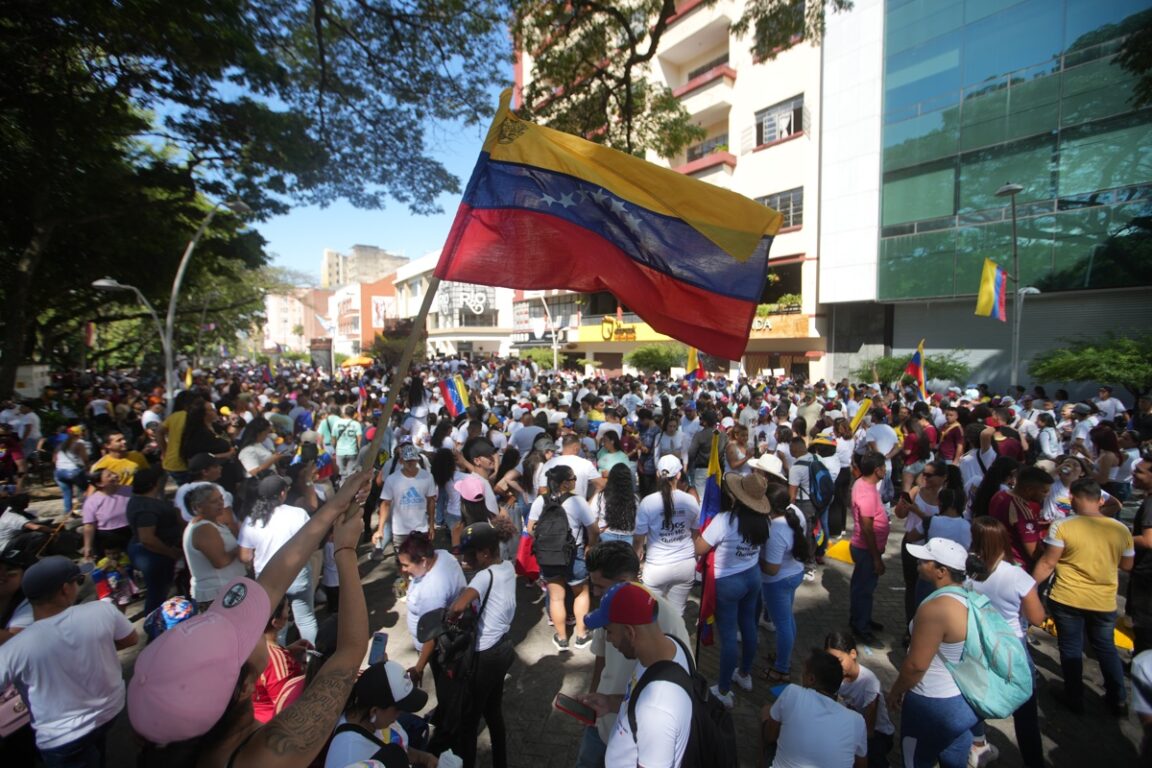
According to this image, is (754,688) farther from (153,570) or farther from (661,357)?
(661,357)

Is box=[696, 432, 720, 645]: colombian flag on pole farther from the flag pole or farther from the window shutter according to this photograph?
the window shutter

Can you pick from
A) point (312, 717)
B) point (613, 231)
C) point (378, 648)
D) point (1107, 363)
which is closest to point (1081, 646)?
point (613, 231)

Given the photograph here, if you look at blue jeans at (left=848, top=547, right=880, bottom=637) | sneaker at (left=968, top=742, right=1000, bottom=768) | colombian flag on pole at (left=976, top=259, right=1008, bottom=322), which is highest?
colombian flag on pole at (left=976, top=259, right=1008, bottom=322)

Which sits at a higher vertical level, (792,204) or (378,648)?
(792,204)

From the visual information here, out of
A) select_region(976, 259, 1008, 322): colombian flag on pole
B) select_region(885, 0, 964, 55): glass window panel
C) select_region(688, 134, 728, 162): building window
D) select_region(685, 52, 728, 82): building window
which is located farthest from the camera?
select_region(685, 52, 728, 82): building window

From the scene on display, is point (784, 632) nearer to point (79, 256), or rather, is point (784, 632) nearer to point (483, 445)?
point (483, 445)

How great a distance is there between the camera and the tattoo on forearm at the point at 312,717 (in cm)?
146

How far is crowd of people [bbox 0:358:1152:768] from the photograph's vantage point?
5.98 ft

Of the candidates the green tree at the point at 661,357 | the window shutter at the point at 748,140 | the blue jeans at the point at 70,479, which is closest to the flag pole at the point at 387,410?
the blue jeans at the point at 70,479

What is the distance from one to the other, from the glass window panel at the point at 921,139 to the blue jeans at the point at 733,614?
887 inches

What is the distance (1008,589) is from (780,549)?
129 cm

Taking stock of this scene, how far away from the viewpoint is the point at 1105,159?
16.3 m

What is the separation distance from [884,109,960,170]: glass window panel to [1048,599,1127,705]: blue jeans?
21.6m

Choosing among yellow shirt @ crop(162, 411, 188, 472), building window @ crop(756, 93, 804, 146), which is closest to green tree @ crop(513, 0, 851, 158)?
yellow shirt @ crop(162, 411, 188, 472)
